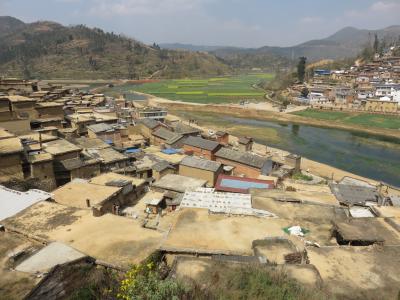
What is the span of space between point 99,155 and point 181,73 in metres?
132

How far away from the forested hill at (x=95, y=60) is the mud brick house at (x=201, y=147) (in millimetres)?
102947

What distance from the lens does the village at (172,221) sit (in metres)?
8.45

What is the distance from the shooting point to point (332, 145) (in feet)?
151

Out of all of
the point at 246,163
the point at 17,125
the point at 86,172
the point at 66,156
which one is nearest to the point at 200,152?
the point at 246,163

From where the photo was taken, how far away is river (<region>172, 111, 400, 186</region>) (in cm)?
3672

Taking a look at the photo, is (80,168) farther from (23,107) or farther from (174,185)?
(23,107)

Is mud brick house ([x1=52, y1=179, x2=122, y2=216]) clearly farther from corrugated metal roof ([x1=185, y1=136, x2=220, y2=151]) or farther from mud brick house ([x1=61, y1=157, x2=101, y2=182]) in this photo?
corrugated metal roof ([x1=185, y1=136, x2=220, y2=151])

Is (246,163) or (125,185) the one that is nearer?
(125,185)

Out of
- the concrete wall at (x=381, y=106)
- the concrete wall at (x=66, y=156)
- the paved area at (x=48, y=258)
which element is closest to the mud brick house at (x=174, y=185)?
the concrete wall at (x=66, y=156)

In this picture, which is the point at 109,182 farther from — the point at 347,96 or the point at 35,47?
the point at 35,47

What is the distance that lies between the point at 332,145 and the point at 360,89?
39.0m

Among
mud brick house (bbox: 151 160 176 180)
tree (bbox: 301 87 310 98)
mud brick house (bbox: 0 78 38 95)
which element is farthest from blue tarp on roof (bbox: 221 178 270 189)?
tree (bbox: 301 87 310 98)

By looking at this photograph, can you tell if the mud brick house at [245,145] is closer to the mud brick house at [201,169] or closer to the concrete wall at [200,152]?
the concrete wall at [200,152]

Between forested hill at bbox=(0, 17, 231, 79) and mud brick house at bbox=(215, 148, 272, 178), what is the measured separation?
354 feet
